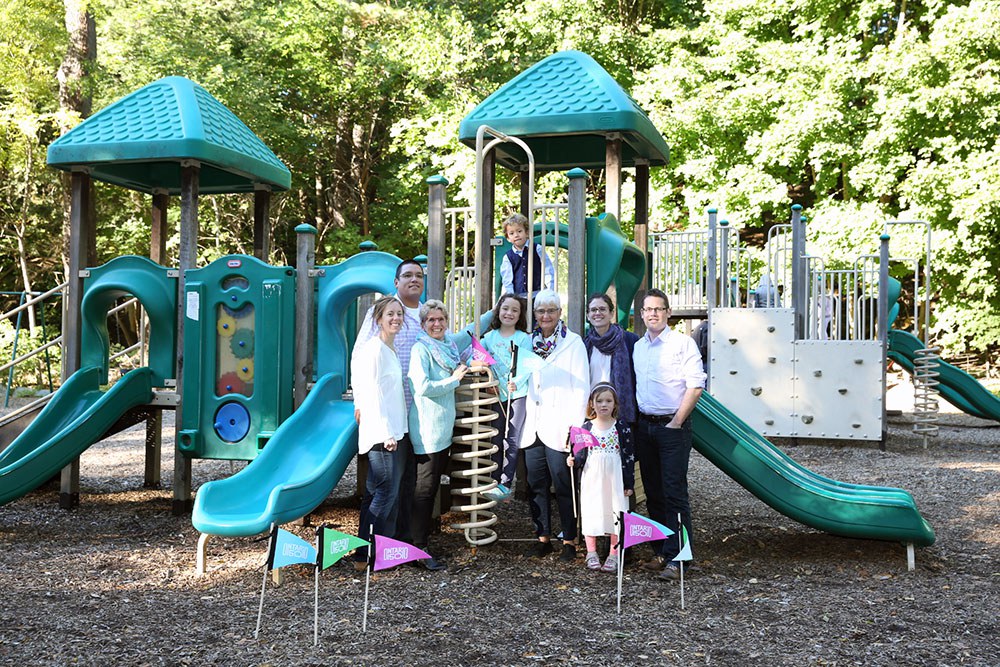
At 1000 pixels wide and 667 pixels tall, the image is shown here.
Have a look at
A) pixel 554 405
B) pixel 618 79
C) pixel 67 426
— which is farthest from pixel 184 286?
pixel 618 79

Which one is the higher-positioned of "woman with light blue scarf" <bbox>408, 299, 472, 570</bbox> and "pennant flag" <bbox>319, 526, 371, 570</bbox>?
"woman with light blue scarf" <bbox>408, 299, 472, 570</bbox>

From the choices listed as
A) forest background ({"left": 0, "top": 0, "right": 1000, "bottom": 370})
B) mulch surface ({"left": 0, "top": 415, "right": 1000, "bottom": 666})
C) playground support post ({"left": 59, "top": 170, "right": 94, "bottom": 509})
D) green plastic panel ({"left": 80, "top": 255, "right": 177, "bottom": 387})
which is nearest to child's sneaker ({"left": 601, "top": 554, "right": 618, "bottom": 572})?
mulch surface ({"left": 0, "top": 415, "right": 1000, "bottom": 666})

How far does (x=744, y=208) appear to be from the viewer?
65.5 ft

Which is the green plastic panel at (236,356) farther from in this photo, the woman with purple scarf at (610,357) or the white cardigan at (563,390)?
the woman with purple scarf at (610,357)

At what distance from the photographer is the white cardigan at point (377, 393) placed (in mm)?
5543

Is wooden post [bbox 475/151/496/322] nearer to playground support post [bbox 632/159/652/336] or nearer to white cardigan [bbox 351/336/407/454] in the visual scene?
white cardigan [bbox 351/336/407/454]

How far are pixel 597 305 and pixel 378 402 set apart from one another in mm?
1431

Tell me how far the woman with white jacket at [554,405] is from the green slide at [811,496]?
1021mm

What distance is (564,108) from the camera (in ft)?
23.7

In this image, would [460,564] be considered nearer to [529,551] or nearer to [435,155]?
[529,551]

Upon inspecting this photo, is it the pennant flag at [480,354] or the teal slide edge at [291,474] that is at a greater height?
the pennant flag at [480,354]

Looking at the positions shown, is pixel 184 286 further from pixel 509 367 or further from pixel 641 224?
pixel 641 224

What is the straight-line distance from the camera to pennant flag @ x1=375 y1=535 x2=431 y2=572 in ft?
15.2

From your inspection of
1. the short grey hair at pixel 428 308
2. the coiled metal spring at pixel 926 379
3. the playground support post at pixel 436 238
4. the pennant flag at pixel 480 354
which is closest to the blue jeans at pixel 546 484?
the pennant flag at pixel 480 354
